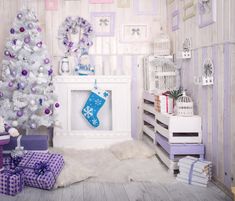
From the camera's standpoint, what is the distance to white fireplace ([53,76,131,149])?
4293 millimetres

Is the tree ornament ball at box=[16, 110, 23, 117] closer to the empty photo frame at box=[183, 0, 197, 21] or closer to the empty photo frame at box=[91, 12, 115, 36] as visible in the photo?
the empty photo frame at box=[91, 12, 115, 36]

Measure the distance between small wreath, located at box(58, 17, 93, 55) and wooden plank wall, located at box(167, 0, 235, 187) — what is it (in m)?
1.60

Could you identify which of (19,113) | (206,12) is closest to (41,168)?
(19,113)

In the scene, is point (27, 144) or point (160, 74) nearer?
point (27, 144)

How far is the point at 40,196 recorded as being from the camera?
263 cm

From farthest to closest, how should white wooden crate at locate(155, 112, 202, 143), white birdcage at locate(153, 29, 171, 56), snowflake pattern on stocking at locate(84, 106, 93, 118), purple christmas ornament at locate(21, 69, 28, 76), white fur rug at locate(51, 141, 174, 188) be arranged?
snowflake pattern on stocking at locate(84, 106, 93, 118)
white birdcage at locate(153, 29, 171, 56)
purple christmas ornament at locate(21, 69, 28, 76)
white wooden crate at locate(155, 112, 202, 143)
white fur rug at locate(51, 141, 174, 188)

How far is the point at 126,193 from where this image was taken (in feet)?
8.77

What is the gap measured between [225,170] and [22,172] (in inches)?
63.7

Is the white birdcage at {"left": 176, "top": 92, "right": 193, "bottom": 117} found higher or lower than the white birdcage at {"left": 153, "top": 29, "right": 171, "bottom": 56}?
lower

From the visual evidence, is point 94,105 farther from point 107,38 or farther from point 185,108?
point 185,108

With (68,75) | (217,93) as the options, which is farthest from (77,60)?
(217,93)

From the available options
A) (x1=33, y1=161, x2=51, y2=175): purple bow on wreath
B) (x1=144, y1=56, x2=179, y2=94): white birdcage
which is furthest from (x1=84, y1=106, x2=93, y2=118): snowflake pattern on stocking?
(x1=33, y1=161, x2=51, y2=175): purple bow on wreath

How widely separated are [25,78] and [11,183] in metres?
1.48

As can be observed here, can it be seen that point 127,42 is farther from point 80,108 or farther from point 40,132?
point 40,132
